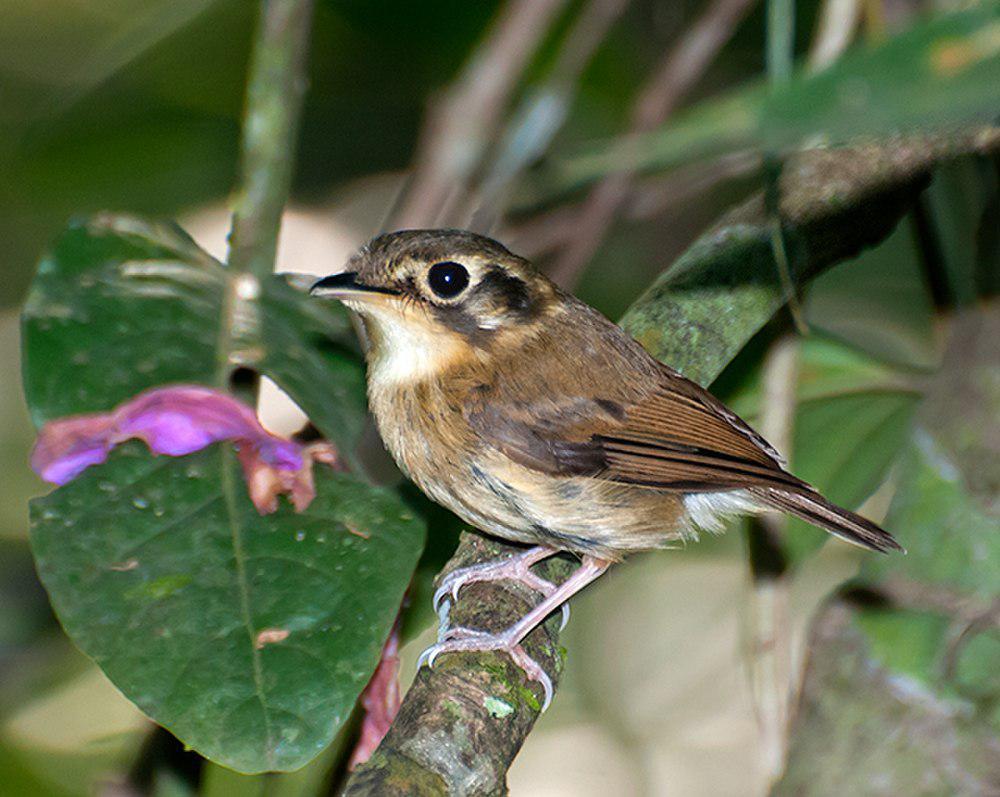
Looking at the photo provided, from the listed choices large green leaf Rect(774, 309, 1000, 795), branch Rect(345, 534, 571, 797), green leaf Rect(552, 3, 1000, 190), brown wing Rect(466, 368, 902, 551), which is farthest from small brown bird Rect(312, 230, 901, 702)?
green leaf Rect(552, 3, 1000, 190)

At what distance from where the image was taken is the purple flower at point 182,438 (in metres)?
2.36

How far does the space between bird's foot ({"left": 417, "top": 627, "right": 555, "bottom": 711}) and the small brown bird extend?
39 centimetres

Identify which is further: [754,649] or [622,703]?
[622,703]

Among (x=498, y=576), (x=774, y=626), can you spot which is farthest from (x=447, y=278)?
(x=774, y=626)

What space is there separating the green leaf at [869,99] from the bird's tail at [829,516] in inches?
69.7

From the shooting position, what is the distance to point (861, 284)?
17.4 ft

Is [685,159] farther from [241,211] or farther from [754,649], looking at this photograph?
[754,649]

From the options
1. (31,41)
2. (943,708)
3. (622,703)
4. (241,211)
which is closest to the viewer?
(943,708)

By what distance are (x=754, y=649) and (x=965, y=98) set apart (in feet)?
7.90

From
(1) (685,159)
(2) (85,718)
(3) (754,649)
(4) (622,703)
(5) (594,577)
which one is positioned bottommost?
(4) (622,703)

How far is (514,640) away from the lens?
7.20 ft

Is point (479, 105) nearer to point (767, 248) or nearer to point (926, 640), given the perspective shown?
point (767, 248)

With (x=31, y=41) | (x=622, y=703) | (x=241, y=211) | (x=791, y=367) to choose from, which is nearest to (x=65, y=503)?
(x=241, y=211)

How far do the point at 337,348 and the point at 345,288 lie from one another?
37 cm
